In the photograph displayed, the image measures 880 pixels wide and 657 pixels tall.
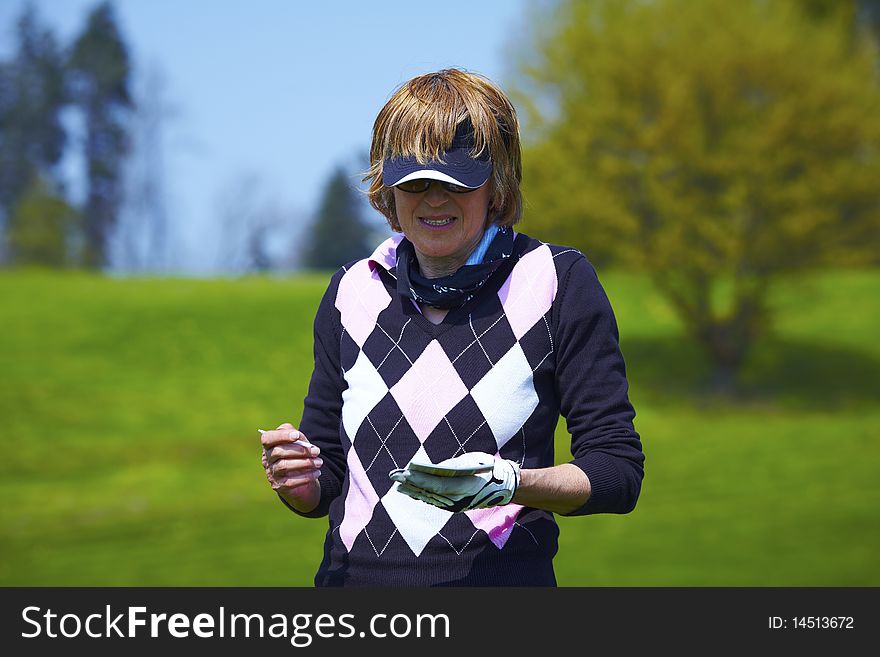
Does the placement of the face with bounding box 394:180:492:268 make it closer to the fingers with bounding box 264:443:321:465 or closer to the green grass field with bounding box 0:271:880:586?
the fingers with bounding box 264:443:321:465

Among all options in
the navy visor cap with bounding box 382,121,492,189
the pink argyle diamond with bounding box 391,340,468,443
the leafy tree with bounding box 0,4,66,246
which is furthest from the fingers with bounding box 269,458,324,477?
the leafy tree with bounding box 0,4,66,246

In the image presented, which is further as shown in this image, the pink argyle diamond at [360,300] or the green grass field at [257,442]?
the green grass field at [257,442]

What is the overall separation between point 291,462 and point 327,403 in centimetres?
23

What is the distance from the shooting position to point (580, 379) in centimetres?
241

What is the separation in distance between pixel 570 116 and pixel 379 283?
2559 cm

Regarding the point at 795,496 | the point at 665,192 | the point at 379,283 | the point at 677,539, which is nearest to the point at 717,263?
the point at 665,192

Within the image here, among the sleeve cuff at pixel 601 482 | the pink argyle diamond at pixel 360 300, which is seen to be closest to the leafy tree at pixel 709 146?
the pink argyle diamond at pixel 360 300

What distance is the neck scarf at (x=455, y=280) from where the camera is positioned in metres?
2.46

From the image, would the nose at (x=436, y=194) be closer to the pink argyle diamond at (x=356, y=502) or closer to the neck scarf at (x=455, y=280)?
the neck scarf at (x=455, y=280)

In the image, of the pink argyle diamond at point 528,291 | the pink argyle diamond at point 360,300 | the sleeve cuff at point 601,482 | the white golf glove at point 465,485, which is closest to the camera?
the white golf glove at point 465,485

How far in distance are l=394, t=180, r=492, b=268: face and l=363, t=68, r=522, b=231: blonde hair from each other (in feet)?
0.23

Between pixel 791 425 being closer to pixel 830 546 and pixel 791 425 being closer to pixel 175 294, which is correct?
pixel 830 546

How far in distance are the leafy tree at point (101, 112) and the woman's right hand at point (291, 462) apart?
44871 mm

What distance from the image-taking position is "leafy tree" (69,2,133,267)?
47.2 metres
